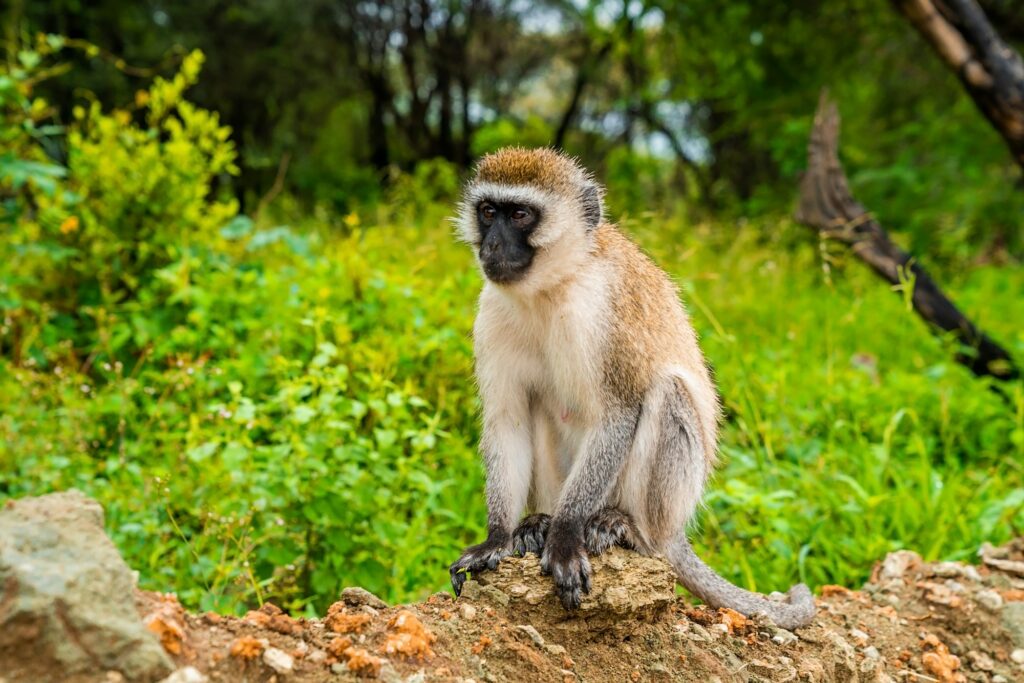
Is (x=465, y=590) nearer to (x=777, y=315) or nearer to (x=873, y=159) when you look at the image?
(x=777, y=315)

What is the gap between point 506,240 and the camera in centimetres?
339

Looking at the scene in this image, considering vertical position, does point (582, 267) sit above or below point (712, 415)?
above

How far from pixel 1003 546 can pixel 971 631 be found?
73 cm

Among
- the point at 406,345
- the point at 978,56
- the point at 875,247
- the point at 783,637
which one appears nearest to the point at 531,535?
the point at 783,637

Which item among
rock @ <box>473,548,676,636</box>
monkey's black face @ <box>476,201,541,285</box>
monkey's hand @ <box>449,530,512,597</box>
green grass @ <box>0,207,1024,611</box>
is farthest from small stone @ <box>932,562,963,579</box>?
monkey's black face @ <box>476,201,541,285</box>

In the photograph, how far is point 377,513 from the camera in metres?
3.91

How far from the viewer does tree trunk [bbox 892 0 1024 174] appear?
568 cm

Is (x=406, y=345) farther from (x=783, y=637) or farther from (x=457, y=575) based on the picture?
(x=783, y=637)

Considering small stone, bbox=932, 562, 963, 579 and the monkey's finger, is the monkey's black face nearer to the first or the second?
the monkey's finger

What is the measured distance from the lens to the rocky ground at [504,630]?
188cm

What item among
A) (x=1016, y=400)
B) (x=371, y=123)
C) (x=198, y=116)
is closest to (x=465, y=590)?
(x=1016, y=400)

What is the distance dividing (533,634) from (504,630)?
0.33 feet

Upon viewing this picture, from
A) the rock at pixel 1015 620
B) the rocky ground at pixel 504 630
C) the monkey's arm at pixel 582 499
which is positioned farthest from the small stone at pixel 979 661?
the monkey's arm at pixel 582 499

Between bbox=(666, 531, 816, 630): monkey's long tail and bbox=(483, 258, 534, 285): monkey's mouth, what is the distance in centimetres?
115
